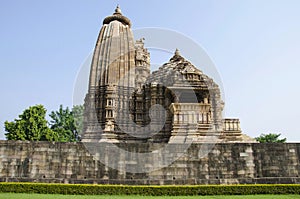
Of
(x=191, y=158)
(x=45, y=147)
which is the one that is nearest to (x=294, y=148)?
(x=191, y=158)

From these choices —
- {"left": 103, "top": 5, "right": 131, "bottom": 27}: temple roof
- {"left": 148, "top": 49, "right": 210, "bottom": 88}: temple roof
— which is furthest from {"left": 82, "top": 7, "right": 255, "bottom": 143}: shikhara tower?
{"left": 103, "top": 5, "right": 131, "bottom": 27}: temple roof

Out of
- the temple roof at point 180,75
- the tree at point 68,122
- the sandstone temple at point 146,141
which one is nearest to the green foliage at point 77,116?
the tree at point 68,122

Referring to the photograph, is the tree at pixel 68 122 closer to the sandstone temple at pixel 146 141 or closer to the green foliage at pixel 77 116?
the green foliage at pixel 77 116

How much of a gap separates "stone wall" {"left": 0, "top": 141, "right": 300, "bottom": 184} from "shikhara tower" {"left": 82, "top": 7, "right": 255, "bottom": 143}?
18.0 ft

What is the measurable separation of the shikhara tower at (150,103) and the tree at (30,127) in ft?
24.2

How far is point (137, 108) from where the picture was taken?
22188mm

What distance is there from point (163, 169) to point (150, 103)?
399 inches

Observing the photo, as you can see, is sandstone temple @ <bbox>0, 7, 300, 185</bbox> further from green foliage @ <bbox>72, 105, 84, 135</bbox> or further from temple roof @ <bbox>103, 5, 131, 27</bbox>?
green foliage @ <bbox>72, 105, 84, 135</bbox>

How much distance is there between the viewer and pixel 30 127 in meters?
27.2

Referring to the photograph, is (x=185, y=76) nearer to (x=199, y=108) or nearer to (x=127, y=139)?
(x=199, y=108)

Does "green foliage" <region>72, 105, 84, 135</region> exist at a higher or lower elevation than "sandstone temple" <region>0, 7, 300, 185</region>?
higher

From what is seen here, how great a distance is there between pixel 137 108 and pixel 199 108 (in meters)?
5.62

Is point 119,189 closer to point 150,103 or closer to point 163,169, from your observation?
point 163,169

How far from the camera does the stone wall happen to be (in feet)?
36.8
